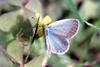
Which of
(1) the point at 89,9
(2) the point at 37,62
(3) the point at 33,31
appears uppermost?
(3) the point at 33,31

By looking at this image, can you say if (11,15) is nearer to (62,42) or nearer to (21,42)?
(21,42)

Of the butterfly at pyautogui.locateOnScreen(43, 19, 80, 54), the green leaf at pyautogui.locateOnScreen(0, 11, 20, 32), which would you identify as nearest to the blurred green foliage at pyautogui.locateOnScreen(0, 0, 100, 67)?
the green leaf at pyautogui.locateOnScreen(0, 11, 20, 32)

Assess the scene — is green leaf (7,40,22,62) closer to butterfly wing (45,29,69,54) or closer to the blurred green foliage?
the blurred green foliage

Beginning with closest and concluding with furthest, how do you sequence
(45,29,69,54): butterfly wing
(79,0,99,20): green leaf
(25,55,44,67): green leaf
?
(45,29,69,54): butterfly wing < (25,55,44,67): green leaf < (79,0,99,20): green leaf

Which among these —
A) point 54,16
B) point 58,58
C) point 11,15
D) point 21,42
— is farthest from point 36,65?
point 54,16

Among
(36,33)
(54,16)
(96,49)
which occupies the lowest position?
(96,49)

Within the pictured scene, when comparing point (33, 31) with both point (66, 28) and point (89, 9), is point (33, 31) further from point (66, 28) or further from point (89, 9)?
point (89, 9)

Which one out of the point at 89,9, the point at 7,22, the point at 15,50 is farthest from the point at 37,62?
the point at 89,9
